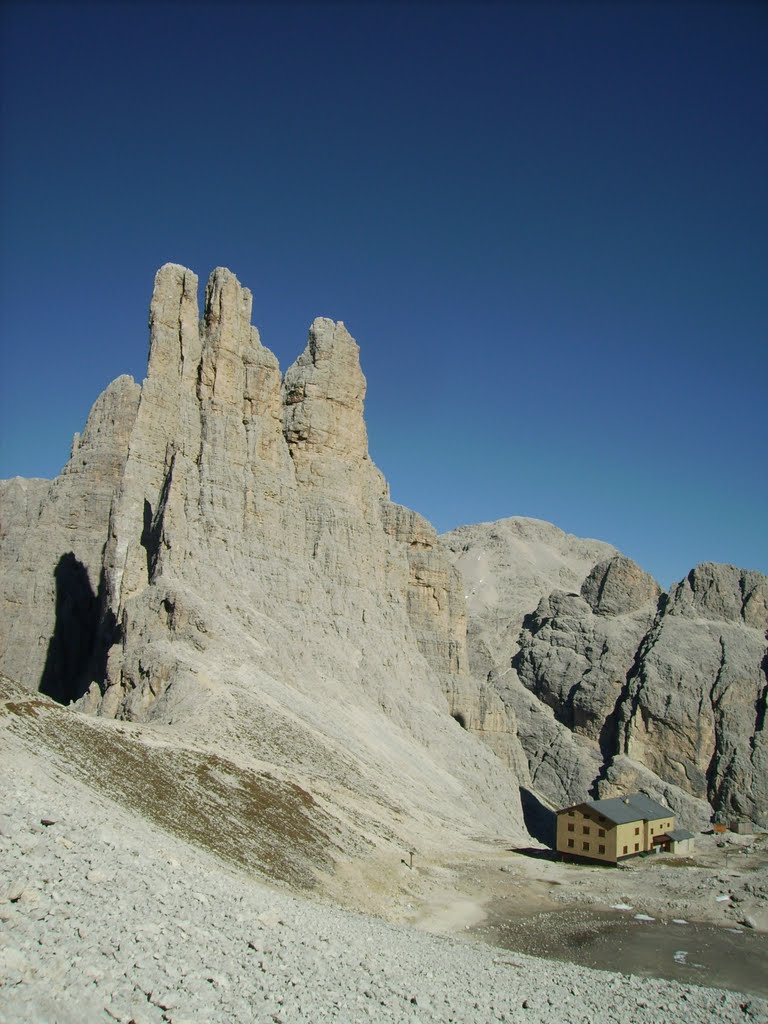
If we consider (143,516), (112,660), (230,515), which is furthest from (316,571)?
(112,660)

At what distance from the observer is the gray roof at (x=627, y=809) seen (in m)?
48.0

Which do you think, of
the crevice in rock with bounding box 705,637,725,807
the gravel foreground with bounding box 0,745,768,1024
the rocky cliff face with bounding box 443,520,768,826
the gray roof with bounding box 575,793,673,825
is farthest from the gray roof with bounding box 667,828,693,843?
the crevice in rock with bounding box 705,637,725,807

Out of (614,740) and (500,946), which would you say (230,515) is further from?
(614,740)

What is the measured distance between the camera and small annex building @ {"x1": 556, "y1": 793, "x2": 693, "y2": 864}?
47375mm

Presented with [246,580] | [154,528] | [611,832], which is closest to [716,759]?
[611,832]

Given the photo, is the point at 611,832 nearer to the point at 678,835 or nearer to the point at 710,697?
the point at 678,835

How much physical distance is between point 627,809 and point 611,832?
3.22 meters

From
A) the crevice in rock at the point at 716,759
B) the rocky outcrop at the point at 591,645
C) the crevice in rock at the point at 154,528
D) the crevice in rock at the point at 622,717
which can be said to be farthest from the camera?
the rocky outcrop at the point at 591,645

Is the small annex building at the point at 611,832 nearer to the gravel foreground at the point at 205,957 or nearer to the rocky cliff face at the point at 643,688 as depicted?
the gravel foreground at the point at 205,957

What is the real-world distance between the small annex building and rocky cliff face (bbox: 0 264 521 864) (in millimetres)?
5973

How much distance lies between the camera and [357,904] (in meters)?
31.8

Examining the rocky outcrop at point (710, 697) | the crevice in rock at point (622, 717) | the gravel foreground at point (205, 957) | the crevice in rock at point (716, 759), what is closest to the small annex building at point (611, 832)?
the gravel foreground at point (205, 957)

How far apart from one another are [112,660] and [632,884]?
2998 cm

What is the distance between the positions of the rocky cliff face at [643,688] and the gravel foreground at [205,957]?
52535 mm
